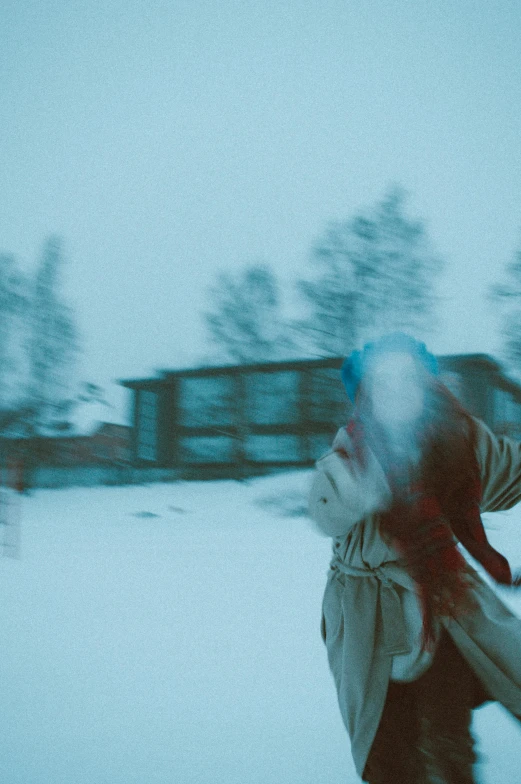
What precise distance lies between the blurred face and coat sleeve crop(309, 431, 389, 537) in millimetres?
82

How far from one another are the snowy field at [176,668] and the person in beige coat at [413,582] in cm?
14

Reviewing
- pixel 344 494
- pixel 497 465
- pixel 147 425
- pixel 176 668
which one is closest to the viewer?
pixel 344 494

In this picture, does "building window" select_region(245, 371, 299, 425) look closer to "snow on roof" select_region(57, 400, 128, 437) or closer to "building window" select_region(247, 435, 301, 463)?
"building window" select_region(247, 435, 301, 463)

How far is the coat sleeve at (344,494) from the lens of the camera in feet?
3.62

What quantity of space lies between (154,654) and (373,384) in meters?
1.70

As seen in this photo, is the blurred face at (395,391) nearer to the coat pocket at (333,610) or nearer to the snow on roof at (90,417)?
the coat pocket at (333,610)

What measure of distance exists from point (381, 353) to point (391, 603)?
43 centimetres

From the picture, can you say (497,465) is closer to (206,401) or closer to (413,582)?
(413,582)

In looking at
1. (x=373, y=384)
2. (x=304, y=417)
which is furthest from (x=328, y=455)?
(x=304, y=417)

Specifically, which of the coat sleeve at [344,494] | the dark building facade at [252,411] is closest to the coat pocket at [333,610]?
the coat sleeve at [344,494]

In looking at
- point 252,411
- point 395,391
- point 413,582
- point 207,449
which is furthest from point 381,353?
point 207,449

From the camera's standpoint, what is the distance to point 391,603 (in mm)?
1153

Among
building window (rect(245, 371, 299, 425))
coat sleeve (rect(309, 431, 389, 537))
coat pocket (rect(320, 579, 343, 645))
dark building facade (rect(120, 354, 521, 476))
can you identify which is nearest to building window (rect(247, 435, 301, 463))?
dark building facade (rect(120, 354, 521, 476))

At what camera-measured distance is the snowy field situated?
1657 mm
